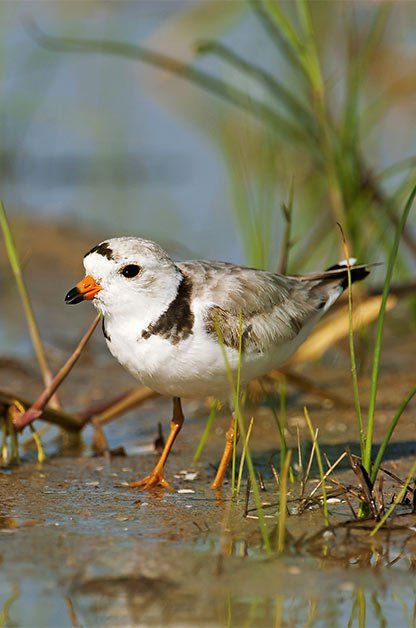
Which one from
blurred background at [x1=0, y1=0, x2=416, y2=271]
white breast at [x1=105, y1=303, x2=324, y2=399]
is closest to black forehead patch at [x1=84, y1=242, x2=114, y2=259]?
white breast at [x1=105, y1=303, x2=324, y2=399]

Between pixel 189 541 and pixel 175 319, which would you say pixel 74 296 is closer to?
pixel 175 319

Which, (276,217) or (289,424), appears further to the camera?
(276,217)

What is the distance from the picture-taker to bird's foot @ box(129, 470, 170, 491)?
202 inches

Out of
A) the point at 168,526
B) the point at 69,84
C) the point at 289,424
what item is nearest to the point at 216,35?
the point at 69,84

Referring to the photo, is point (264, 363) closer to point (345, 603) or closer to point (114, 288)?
point (114, 288)

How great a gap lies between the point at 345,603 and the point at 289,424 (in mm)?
2685

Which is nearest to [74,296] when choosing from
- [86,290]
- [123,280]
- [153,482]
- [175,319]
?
[86,290]

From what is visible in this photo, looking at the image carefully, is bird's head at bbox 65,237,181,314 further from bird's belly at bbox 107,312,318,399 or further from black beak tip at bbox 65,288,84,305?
bird's belly at bbox 107,312,318,399

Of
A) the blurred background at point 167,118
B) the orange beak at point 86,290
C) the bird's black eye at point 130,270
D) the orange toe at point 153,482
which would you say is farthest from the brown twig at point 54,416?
the blurred background at point 167,118

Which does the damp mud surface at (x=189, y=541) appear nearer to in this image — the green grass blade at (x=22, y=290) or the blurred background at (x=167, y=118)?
the green grass blade at (x=22, y=290)

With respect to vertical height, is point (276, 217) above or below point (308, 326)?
above

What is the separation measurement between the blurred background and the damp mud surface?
1.80 meters

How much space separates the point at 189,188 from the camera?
1150 cm

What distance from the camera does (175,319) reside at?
4848 millimetres
